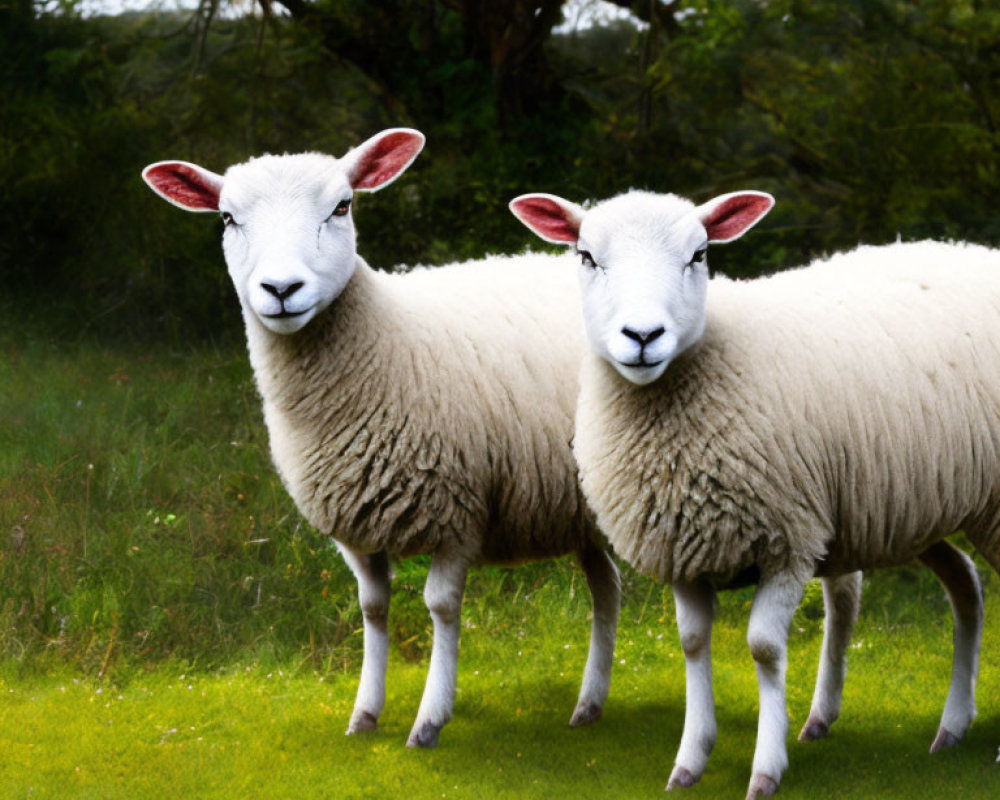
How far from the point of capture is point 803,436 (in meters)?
4.23

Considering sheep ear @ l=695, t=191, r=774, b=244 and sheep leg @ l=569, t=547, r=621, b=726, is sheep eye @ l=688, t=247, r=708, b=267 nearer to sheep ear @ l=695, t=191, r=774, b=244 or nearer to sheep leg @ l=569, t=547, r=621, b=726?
sheep ear @ l=695, t=191, r=774, b=244

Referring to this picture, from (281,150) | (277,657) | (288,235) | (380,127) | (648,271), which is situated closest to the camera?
(648,271)

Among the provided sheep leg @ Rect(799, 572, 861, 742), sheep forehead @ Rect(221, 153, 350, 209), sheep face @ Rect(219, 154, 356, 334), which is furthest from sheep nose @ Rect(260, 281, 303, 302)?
sheep leg @ Rect(799, 572, 861, 742)

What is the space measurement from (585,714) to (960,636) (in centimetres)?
155

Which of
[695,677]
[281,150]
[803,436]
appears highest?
[281,150]

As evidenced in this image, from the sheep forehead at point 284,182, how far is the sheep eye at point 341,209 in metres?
0.04

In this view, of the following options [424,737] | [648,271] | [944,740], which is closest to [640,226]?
[648,271]

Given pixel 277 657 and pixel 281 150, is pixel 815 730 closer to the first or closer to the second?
pixel 277 657

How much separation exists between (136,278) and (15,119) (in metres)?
1.47

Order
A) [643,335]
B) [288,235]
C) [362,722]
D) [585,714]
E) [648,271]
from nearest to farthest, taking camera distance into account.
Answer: [643,335], [648,271], [288,235], [362,722], [585,714]

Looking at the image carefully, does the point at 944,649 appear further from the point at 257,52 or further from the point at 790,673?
the point at 257,52

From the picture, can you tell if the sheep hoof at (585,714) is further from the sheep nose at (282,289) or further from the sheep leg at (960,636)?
the sheep nose at (282,289)

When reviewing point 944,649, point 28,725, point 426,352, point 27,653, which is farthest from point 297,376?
point 944,649

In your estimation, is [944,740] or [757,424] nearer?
[757,424]
